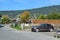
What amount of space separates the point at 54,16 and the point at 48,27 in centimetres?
5782

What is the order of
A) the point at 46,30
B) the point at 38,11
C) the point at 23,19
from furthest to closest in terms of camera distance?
the point at 38,11 → the point at 23,19 → the point at 46,30

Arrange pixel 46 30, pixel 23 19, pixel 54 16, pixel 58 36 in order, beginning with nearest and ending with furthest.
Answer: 1. pixel 58 36
2. pixel 46 30
3. pixel 54 16
4. pixel 23 19

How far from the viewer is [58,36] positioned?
905 inches

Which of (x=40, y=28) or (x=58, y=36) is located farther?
(x=40, y=28)

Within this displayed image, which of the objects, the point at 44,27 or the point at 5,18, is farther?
the point at 5,18

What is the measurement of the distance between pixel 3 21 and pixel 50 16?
60.7m

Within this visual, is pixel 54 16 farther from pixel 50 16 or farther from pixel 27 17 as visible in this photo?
pixel 27 17

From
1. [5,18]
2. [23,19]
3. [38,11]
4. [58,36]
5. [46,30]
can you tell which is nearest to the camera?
[58,36]

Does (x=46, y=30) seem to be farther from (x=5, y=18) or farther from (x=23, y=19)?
(x=5, y=18)

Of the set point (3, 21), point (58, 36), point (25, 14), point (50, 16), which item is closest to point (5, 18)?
point (3, 21)

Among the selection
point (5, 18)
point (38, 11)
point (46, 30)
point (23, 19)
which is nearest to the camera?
point (46, 30)

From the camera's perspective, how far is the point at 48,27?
40562 mm

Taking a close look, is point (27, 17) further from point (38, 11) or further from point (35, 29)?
point (35, 29)

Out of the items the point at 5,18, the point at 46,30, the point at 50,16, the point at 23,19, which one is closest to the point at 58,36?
the point at 46,30
